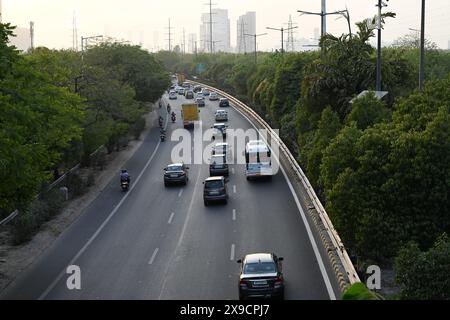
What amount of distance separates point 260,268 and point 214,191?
15.5 meters

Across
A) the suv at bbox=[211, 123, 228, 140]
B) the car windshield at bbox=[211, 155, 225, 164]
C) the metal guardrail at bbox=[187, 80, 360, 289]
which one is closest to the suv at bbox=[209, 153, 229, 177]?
the car windshield at bbox=[211, 155, 225, 164]

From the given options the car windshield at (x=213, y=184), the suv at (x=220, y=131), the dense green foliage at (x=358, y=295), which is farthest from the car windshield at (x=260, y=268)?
the suv at (x=220, y=131)

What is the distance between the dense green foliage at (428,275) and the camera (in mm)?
17844

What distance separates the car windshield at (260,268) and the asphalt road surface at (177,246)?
1196mm

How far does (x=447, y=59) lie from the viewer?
7569cm

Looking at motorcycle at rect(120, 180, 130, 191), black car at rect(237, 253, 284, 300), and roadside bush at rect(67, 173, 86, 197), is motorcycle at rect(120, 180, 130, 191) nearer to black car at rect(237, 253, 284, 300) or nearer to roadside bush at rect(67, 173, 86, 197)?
roadside bush at rect(67, 173, 86, 197)

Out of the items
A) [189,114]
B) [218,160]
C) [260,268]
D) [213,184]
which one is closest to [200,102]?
[189,114]

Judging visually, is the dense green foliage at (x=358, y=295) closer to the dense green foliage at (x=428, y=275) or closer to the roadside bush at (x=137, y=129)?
the dense green foliage at (x=428, y=275)

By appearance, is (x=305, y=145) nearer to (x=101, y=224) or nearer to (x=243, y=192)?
(x=243, y=192)

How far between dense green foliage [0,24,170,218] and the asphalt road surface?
3265 mm

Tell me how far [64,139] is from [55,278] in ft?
39.6

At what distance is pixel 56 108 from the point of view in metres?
27.8

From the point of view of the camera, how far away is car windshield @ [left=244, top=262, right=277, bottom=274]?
19.8 metres
